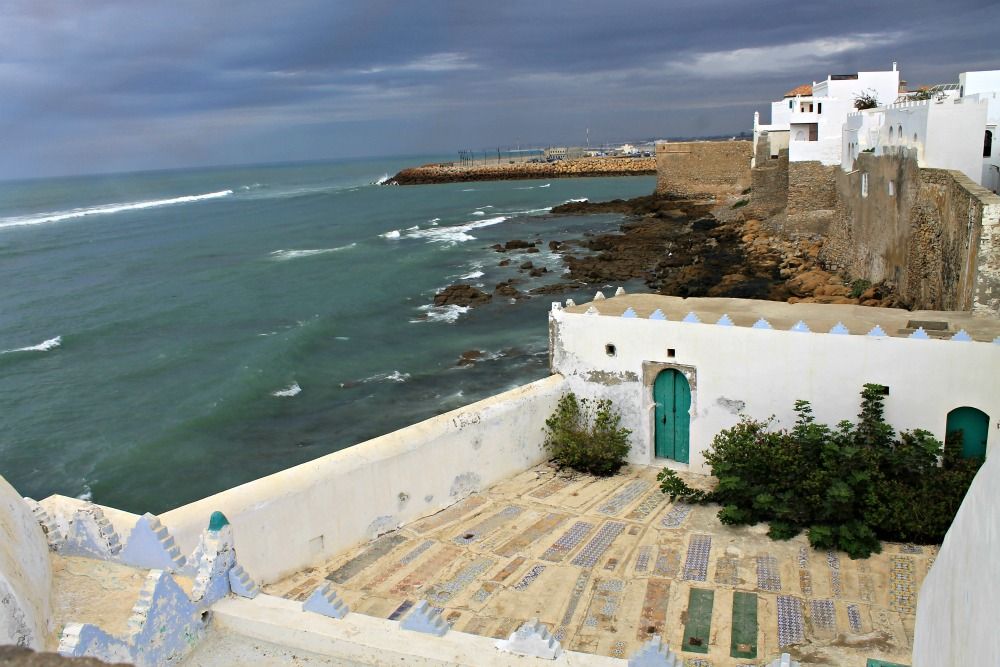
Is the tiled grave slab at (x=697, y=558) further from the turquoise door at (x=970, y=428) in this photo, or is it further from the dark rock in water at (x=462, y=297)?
the dark rock in water at (x=462, y=297)

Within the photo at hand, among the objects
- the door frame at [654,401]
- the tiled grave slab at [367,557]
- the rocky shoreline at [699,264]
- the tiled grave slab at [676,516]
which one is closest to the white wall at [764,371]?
the door frame at [654,401]

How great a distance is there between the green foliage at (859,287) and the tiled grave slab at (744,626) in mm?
15396

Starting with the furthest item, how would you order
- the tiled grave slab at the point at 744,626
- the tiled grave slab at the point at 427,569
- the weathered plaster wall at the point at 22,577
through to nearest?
1. the tiled grave slab at the point at 427,569
2. the tiled grave slab at the point at 744,626
3. the weathered plaster wall at the point at 22,577

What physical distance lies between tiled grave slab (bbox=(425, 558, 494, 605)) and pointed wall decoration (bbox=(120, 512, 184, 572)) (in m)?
2.38

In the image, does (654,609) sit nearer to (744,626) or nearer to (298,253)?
(744,626)

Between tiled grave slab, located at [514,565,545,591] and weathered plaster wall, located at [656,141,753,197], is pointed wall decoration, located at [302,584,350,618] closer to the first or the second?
tiled grave slab, located at [514,565,545,591]

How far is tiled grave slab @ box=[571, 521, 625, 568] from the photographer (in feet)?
25.6

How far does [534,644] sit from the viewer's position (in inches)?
184

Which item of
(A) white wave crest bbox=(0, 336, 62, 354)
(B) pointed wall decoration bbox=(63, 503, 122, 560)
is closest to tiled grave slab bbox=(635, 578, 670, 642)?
(B) pointed wall decoration bbox=(63, 503, 122, 560)

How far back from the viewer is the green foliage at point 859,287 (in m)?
20.8

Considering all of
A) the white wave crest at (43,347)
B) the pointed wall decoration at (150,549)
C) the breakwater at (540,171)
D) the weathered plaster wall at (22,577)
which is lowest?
the white wave crest at (43,347)

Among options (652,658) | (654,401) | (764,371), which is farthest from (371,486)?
(764,371)

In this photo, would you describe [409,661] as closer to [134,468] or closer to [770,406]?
[770,406]

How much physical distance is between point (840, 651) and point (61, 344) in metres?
24.7
